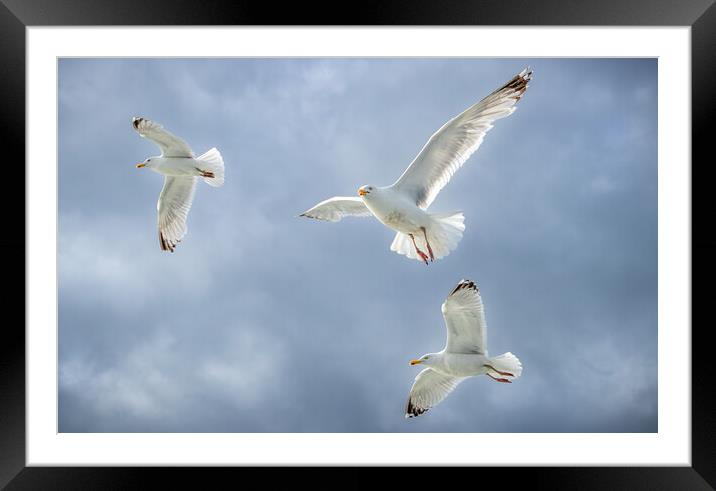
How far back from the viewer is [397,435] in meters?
3.03

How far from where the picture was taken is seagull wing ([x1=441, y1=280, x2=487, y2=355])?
3.66 m

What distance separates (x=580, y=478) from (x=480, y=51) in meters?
1.79

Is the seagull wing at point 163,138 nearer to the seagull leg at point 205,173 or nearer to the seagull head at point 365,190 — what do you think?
the seagull leg at point 205,173

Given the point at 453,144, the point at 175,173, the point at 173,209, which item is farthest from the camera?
the point at 173,209

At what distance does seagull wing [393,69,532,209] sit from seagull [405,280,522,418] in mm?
550

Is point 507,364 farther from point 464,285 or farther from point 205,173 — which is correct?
point 205,173

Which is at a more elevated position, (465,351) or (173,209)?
(173,209)

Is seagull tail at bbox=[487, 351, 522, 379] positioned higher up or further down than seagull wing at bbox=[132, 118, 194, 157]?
further down

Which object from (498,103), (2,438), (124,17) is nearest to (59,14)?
(124,17)

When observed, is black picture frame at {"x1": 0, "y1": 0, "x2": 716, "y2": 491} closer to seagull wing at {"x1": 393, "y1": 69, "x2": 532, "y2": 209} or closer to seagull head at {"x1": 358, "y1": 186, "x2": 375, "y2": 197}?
seagull wing at {"x1": 393, "y1": 69, "x2": 532, "y2": 209}

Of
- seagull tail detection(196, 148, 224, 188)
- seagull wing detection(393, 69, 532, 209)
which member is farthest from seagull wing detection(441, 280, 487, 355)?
seagull tail detection(196, 148, 224, 188)

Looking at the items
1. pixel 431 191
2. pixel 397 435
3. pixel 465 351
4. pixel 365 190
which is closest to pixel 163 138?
pixel 365 190

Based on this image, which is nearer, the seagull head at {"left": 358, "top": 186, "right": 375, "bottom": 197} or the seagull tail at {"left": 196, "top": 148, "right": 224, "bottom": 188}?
the seagull head at {"left": 358, "top": 186, "right": 375, "bottom": 197}

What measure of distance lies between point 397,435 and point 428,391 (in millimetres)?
1387
